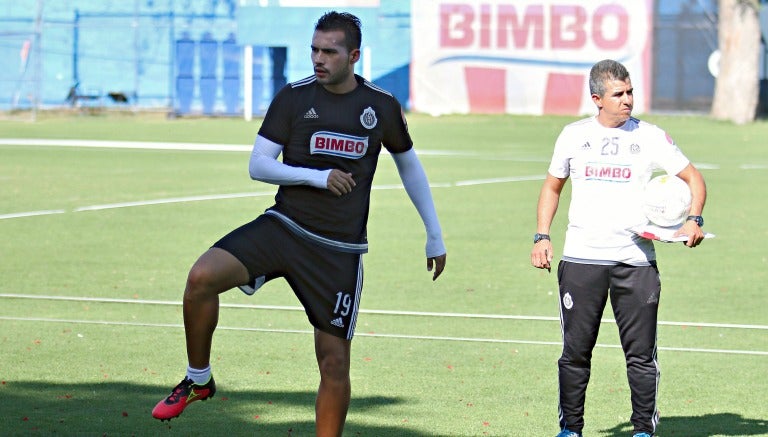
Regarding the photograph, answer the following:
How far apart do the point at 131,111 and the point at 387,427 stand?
42793mm

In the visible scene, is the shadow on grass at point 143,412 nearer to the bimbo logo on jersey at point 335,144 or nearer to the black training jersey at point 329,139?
the black training jersey at point 329,139

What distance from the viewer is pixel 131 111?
1941 inches

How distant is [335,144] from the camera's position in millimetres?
6770

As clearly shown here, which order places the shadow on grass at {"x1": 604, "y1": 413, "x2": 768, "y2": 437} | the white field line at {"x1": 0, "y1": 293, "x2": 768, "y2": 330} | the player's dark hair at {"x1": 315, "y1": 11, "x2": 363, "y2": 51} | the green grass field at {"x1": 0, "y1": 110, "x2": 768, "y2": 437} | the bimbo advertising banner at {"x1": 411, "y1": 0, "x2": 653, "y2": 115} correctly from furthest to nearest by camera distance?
the bimbo advertising banner at {"x1": 411, "y1": 0, "x2": 653, "y2": 115}
the white field line at {"x1": 0, "y1": 293, "x2": 768, "y2": 330}
the green grass field at {"x1": 0, "y1": 110, "x2": 768, "y2": 437}
the shadow on grass at {"x1": 604, "y1": 413, "x2": 768, "y2": 437}
the player's dark hair at {"x1": 315, "y1": 11, "x2": 363, "y2": 51}

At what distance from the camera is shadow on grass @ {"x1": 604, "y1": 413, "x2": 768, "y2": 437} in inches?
300

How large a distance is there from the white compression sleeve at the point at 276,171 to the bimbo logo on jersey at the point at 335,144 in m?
0.12

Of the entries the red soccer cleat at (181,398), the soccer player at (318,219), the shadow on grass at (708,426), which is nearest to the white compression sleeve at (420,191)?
the soccer player at (318,219)

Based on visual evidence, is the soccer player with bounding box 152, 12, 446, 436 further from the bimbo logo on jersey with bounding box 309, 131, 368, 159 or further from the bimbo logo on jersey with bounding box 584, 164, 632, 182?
the bimbo logo on jersey with bounding box 584, 164, 632, 182

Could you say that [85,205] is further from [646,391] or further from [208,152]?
[646,391]

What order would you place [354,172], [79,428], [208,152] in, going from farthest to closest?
[208,152], [79,428], [354,172]

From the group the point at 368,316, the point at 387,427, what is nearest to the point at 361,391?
the point at 387,427

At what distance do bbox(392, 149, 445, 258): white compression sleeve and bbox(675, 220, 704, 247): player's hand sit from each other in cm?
118

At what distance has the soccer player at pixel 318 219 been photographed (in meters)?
6.69

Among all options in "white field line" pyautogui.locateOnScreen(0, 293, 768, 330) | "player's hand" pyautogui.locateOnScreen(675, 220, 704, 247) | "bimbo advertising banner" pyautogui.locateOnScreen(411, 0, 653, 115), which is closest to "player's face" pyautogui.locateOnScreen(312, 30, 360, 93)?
"player's hand" pyautogui.locateOnScreen(675, 220, 704, 247)
